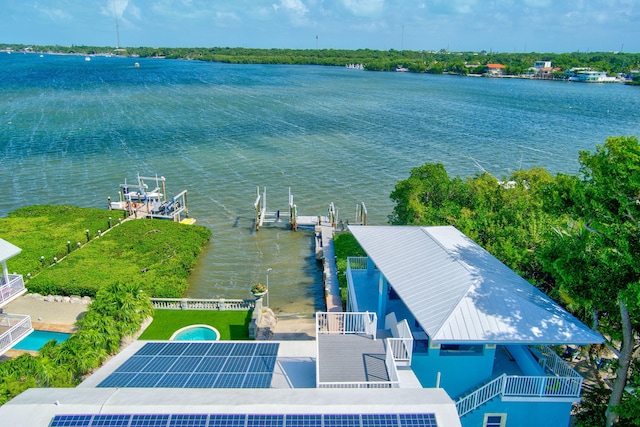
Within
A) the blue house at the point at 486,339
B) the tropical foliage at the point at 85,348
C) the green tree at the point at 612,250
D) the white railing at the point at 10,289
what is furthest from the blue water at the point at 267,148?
the green tree at the point at 612,250

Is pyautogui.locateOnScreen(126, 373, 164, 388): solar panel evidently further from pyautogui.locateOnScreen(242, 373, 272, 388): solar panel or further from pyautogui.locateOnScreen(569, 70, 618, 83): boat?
pyautogui.locateOnScreen(569, 70, 618, 83): boat

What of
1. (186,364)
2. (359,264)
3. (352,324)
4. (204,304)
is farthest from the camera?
(204,304)

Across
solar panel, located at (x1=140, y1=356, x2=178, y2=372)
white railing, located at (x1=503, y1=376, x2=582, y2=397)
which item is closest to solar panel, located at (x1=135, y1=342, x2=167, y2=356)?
solar panel, located at (x1=140, y1=356, x2=178, y2=372)

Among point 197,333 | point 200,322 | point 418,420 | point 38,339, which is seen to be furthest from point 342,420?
point 38,339

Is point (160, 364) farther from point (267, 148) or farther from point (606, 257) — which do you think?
point (267, 148)

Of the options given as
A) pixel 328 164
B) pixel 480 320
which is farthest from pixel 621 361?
pixel 328 164

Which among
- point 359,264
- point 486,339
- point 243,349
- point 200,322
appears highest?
point 486,339

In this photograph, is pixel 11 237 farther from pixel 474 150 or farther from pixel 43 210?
pixel 474 150
